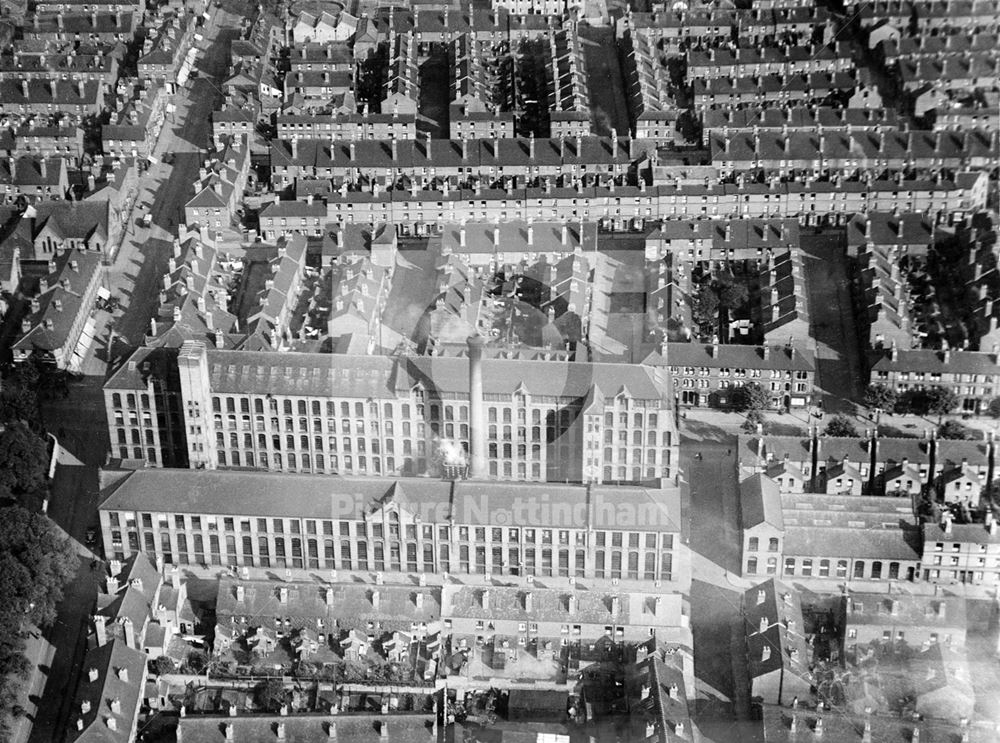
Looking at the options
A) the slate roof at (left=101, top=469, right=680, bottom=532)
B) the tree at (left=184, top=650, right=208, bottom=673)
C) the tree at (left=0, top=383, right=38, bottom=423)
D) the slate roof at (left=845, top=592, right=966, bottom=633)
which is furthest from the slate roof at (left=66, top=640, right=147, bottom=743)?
the slate roof at (left=845, top=592, right=966, bottom=633)

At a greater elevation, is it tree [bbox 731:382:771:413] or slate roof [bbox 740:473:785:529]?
tree [bbox 731:382:771:413]

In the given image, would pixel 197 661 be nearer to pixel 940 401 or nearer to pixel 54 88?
pixel 940 401

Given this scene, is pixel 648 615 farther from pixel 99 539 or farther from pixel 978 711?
pixel 99 539

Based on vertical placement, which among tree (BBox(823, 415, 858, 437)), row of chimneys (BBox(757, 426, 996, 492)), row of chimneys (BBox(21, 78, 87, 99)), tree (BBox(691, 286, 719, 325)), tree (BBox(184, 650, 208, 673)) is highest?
row of chimneys (BBox(21, 78, 87, 99))

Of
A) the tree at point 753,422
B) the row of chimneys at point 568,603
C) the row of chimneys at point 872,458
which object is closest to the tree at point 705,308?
the tree at point 753,422

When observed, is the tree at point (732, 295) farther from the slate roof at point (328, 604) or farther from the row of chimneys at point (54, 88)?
the row of chimneys at point (54, 88)

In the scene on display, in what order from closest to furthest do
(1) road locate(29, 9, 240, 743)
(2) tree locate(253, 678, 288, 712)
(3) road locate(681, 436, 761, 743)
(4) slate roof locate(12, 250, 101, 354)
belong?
(2) tree locate(253, 678, 288, 712)
(3) road locate(681, 436, 761, 743)
(1) road locate(29, 9, 240, 743)
(4) slate roof locate(12, 250, 101, 354)

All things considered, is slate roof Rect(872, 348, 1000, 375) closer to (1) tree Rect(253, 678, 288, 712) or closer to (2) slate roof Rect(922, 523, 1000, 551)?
(2) slate roof Rect(922, 523, 1000, 551)

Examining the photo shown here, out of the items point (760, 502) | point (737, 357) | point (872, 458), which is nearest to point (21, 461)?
point (760, 502)
